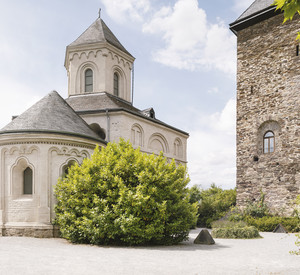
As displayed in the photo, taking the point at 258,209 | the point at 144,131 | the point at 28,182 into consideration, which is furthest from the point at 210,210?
the point at 28,182

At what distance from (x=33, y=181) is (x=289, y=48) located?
16.0 m

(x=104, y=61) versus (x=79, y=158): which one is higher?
(x=104, y=61)

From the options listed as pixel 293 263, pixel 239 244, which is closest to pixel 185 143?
pixel 239 244

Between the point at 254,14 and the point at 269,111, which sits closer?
the point at 269,111

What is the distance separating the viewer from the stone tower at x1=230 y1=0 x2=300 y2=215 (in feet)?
69.7

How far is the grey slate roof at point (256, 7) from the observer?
23261mm

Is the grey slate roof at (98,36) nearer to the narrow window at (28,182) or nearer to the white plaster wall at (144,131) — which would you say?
the white plaster wall at (144,131)

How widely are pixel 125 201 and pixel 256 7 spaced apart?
55.6 feet

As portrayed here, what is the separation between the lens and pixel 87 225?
13570mm

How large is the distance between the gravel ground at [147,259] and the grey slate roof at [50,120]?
5.20m

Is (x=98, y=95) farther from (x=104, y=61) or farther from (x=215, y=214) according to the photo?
(x=215, y=214)

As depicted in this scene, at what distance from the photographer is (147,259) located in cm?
1057

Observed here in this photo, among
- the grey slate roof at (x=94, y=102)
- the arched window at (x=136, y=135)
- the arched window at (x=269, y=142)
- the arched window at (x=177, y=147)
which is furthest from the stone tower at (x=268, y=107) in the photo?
the grey slate roof at (x=94, y=102)

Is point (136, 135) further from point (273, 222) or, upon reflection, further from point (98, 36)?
point (273, 222)
